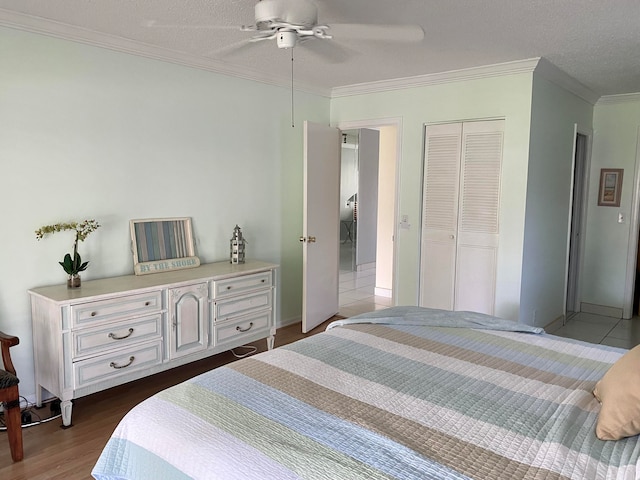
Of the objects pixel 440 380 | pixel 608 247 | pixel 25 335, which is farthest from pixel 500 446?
pixel 608 247

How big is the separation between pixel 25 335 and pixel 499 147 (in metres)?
3.79

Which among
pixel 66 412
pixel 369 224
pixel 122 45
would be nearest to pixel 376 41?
pixel 122 45

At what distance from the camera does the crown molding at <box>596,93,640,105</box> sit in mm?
5051

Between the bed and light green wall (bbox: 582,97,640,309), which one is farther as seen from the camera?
light green wall (bbox: 582,97,640,309)

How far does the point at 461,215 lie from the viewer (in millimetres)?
4410

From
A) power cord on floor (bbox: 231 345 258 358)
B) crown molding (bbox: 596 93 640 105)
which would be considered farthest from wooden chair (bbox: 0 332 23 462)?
crown molding (bbox: 596 93 640 105)

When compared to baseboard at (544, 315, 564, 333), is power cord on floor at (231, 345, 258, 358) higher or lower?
lower

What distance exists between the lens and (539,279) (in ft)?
14.6

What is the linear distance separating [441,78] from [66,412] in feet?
12.5

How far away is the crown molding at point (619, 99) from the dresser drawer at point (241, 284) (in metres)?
4.08

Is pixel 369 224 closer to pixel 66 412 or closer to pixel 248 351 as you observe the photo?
pixel 248 351

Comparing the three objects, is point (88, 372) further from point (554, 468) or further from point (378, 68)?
point (378, 68)

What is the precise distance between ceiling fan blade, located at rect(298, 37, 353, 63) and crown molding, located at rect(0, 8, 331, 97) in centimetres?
78

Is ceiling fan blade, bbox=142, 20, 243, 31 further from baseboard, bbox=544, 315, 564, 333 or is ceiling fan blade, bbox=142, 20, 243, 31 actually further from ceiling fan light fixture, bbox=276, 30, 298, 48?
baseboard, bbox=544, 315, 564, 333
